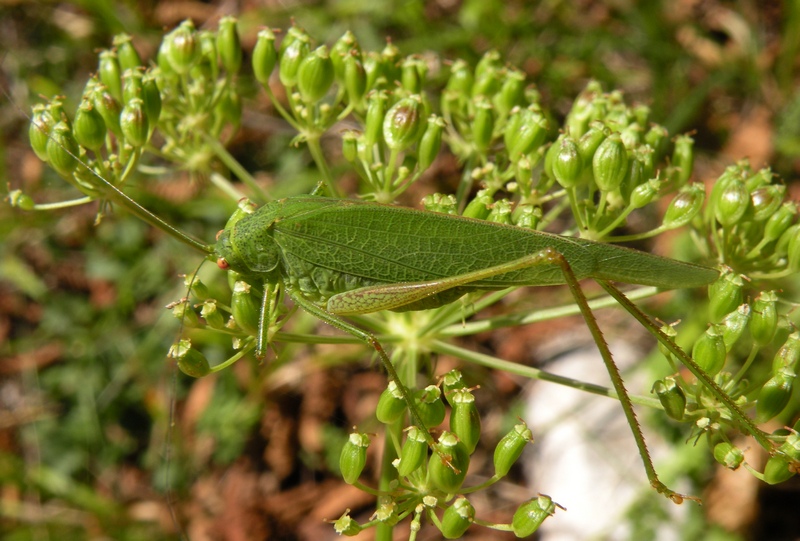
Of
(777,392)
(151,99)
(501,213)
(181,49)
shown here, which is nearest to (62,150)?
(151,99)

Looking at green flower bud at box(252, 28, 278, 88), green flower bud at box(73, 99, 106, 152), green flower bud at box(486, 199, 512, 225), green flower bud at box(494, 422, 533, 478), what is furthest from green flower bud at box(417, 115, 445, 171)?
green flower bud at box(73, 99, 106, 152)

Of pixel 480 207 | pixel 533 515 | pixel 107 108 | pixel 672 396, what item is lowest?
pixel 533 515

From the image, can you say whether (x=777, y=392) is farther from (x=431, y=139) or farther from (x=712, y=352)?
(x=431, y=139)

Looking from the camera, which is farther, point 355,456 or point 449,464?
point 355,456

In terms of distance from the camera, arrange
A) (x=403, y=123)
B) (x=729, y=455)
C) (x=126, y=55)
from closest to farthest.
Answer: (x=729, y=455) → (x=403, y=123) → (x=126, y=55)

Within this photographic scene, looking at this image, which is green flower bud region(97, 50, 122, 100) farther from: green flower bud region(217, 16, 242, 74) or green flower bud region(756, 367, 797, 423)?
green flower bud region(756, 367, 797, 423)

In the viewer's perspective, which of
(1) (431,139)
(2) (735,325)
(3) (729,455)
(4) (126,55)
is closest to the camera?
(3) (729,455)

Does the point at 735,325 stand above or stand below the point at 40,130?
below

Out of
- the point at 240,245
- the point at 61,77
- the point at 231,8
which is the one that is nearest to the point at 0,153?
the point at 61,77
